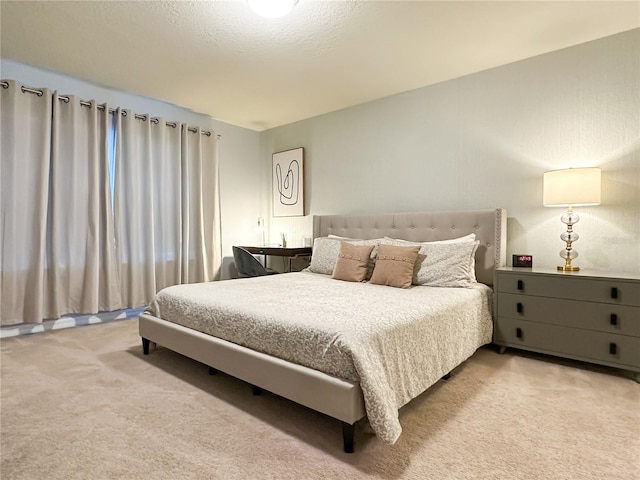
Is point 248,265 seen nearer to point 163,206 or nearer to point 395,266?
point 163,206

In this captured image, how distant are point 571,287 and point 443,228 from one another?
3.66 ft

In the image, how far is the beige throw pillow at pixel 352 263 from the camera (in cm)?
304

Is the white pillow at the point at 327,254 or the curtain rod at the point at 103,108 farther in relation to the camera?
the white pillow at the point at 327,254

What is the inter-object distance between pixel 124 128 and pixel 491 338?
4126 millimetres

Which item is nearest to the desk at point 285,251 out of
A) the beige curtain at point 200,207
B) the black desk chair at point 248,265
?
the black desk chair at point 248,265

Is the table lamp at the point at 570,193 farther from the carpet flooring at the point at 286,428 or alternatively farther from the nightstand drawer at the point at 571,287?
the carpet flooring at the point at 286,428

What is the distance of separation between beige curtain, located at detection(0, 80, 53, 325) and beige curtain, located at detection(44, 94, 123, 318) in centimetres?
10

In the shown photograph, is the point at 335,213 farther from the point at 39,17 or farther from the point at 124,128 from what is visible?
the point at 39,17

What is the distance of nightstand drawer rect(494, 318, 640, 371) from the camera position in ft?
7.29

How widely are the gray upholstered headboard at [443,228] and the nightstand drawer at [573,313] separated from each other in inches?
14.3

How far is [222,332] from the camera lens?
2.08 meters

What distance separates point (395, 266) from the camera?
2.78 meters

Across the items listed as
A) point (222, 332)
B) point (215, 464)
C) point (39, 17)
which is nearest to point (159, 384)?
point (222, 332)

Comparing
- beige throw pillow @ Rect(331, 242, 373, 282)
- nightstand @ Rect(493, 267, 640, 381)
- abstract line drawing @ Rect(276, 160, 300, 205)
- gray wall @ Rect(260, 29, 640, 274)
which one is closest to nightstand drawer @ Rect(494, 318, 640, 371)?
nightstand @ Rect(493, 267, 640, 381)
